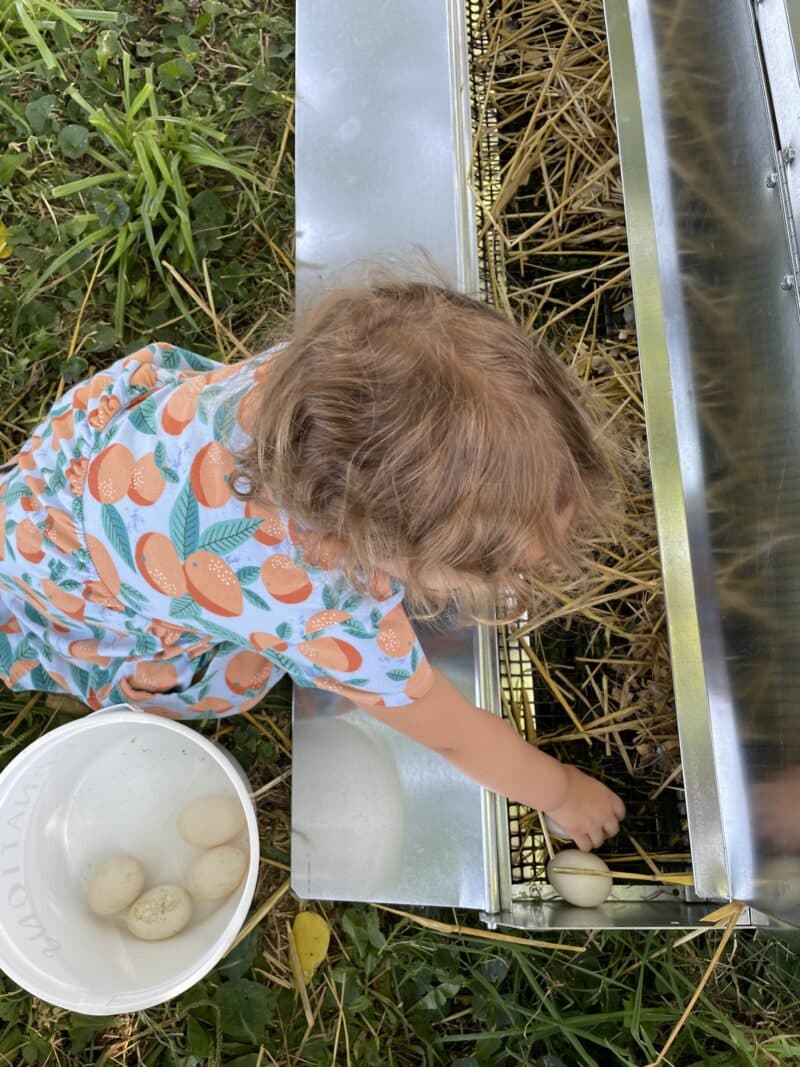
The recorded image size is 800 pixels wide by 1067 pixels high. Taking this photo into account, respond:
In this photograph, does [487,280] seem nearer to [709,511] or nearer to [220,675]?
[709,511]

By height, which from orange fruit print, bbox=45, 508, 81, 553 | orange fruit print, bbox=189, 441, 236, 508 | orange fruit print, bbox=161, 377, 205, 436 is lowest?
orange fruit print, bbox=45, 508, 81, 553

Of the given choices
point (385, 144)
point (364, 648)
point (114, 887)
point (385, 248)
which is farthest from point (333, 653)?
point (385, 144)

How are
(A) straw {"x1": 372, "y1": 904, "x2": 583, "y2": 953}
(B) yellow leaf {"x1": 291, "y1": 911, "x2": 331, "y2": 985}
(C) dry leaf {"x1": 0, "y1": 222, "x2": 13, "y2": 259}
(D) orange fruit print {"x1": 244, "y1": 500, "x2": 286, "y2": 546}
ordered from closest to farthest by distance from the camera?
(D) orange fruit print {"x1": 244, "y1": 500, "x2": 286, "y2": 546}, (A) straw {"x1": 372, "y1": 904, "x2": 583, "y2": 953}, (B) yellow leaf {"x1": 291, "y1": 911, "x2": 331, "y2": 985}, (C) dry leaf {"x1": 0, "y1": 222, "x2": 13, "y2": 259}

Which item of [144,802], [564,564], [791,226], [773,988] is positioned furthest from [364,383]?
[773,988]

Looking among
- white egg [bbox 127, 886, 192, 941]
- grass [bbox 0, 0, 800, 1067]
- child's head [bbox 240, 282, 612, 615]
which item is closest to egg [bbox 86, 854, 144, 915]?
white egg [bbox 127, 886, 192, 941]

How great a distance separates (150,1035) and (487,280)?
1.28 meters

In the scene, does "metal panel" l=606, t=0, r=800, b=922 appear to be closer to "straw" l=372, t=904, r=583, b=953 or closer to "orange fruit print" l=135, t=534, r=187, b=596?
"straw" l=372, t=904, r=583, b=953

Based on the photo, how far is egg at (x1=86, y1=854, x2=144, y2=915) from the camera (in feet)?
4.12

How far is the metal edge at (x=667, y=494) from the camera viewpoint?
1006 millimetres

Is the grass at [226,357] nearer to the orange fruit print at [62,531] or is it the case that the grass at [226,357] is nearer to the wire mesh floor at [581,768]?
the wire mesh floor at [581,768]

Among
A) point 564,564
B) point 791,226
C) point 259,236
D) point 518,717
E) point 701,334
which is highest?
point 259,236

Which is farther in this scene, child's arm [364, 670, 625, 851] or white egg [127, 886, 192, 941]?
white egg [127, 886, 192, 941]

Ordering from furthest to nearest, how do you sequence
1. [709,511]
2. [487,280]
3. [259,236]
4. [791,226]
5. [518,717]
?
[259,236], [487,280], [518,717], [709,511], [791,226]

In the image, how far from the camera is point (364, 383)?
76 centimetres
